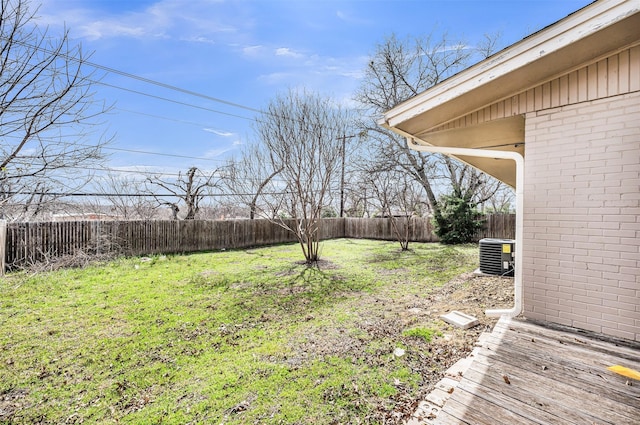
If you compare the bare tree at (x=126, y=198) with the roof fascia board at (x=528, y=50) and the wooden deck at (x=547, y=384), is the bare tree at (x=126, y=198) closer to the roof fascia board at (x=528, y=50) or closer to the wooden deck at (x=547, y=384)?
the roof fascia board at (x=528, y=50)

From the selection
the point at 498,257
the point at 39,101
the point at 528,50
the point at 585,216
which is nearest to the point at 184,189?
the point at 39,101

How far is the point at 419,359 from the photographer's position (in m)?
2.70

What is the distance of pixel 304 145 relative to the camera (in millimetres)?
7883

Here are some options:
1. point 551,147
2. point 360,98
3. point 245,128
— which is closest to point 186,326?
point 551,147

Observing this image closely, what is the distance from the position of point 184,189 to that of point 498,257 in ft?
43.5

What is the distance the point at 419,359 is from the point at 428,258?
22.1 feet

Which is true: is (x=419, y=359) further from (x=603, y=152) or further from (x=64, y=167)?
(x=64, y=167)

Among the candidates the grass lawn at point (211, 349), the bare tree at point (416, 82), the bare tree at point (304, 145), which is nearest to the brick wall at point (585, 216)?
→ the grass lawn at point (211, 349)

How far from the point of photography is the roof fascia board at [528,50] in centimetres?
193

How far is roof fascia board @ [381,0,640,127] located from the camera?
193cm

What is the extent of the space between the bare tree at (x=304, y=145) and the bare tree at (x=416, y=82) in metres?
7.38

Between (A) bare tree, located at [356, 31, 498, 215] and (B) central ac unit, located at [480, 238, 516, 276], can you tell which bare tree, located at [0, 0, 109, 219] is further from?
(A) bare tree, located at [356, 31, 498, 215]

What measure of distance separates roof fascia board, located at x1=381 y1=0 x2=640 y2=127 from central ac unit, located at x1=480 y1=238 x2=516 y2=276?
4497mm

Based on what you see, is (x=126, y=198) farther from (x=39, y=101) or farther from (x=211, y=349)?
(x=211, y=349)
